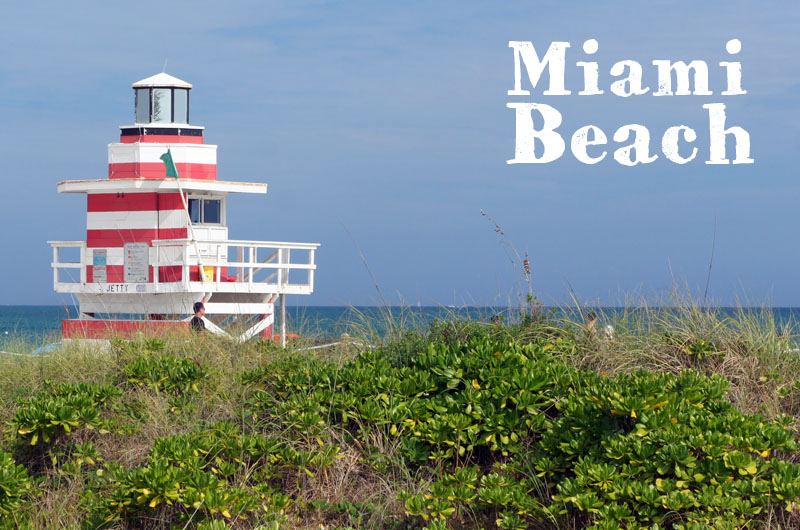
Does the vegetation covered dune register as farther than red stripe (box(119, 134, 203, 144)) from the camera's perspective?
No

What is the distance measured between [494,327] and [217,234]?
13065 mm

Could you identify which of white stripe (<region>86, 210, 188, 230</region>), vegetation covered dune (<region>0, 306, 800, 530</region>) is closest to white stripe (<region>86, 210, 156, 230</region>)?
white stripe (<region>86, 210, 188, 230</region>)

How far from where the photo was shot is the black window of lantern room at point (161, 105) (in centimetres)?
2023

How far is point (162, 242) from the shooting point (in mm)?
18719

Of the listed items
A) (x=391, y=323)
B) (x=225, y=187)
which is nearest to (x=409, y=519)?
(x=391, y=323)

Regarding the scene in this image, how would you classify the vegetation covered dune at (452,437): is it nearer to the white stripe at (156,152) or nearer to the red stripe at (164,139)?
the white stripe at (156,152)

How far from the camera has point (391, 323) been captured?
8.52 metres

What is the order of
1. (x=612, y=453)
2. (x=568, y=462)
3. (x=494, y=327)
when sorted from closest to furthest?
1. (x=612, y=453)
2. (x=568, y=462)
3. (x=494, y=327)

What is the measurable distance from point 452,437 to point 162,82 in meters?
16.8

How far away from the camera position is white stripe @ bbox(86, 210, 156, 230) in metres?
19.3

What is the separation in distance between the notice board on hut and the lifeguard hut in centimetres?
2

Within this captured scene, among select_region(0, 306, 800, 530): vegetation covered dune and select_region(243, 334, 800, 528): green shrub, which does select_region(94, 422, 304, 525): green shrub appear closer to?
select_region(0, 306, 800, 530): vegetation covered dune

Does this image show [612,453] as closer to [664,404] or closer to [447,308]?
[664,404]

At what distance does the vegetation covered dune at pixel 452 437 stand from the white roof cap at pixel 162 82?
13.8 m
